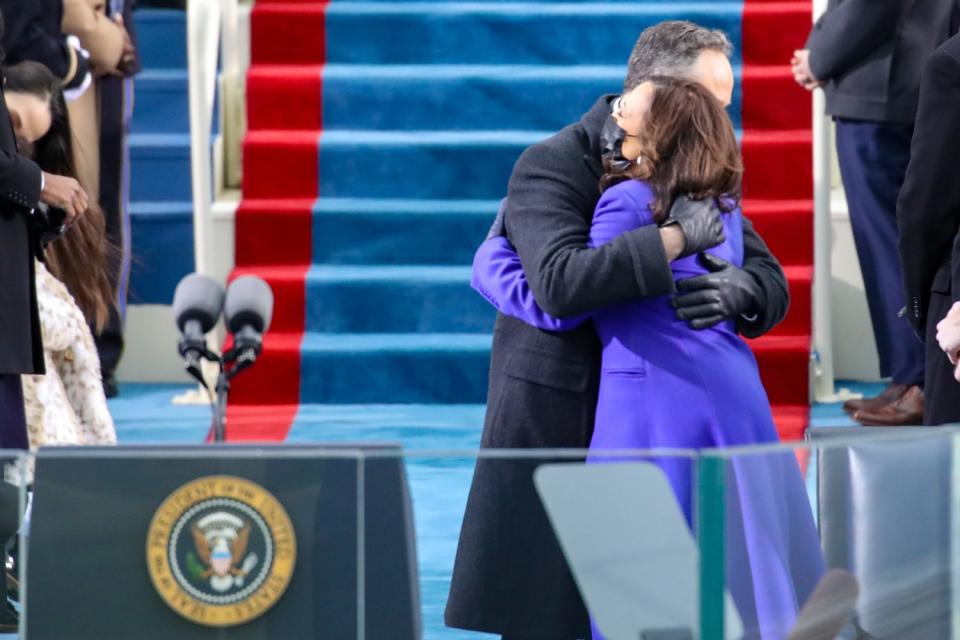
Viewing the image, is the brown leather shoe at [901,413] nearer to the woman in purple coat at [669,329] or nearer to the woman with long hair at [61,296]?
the woman with long hair at [61,296]

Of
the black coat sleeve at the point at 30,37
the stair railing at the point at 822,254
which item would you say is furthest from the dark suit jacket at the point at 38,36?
the stair railing at the point at 822,254

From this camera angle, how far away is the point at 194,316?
3.49 meters

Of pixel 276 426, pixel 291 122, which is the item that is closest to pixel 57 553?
pixel 276 426

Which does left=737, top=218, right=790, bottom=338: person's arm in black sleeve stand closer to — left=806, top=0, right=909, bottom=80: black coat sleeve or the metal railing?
left=806, top=0, right=909, bottom=80: black coat sleeve

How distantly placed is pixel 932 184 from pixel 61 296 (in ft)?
7.78

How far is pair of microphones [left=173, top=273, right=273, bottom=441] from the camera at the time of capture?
345cm

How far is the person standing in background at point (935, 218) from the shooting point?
3.50 m

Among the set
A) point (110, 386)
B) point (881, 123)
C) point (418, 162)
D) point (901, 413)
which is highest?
point (881, 123)

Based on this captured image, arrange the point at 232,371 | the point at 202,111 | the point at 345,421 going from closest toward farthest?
the point at 232,371 → the point at 345,421 → the point at 202,111

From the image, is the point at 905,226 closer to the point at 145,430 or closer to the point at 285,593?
the point at 285,593

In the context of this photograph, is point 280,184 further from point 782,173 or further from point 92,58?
point 782,173

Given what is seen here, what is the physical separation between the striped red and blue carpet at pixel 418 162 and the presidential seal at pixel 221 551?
13.3 feet

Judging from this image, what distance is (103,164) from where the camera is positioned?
6965 mm

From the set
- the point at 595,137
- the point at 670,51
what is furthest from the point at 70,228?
the point at 670,51
